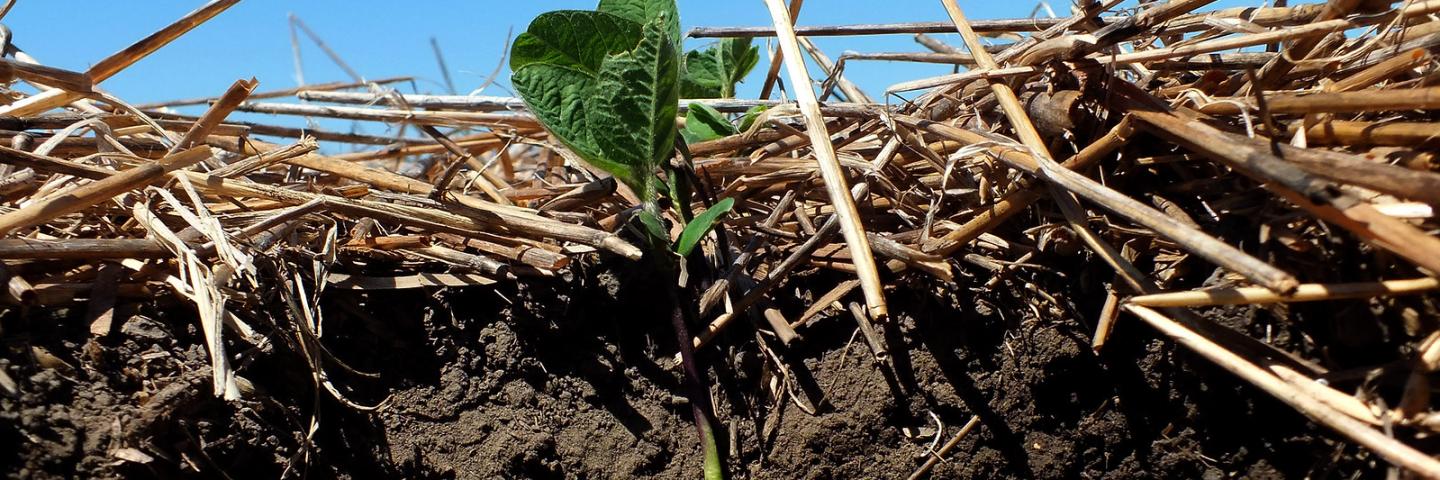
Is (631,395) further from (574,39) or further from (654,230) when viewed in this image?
(574,39)

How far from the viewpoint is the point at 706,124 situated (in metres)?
1.54

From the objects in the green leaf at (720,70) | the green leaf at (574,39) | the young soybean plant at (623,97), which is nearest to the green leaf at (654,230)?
the young soybean plant at (623,97)

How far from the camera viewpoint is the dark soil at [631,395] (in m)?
1.16

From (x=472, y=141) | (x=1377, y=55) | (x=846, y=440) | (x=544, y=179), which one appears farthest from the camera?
(x=472, y=141)

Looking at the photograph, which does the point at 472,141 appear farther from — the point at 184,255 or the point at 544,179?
the point at 184,255

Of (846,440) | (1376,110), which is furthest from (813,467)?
(1376,110)

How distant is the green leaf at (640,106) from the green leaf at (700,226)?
0.11 metres

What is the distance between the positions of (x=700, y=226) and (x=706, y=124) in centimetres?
37

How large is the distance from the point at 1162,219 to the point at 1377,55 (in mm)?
419

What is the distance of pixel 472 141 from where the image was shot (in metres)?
1.84

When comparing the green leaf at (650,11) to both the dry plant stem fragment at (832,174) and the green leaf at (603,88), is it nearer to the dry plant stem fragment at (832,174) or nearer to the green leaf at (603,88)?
the green leaf at (603,88)

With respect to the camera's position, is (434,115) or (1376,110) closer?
(1376,110)

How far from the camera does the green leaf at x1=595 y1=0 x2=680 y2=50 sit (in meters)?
1.30

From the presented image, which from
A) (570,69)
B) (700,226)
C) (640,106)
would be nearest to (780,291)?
(700,226)
